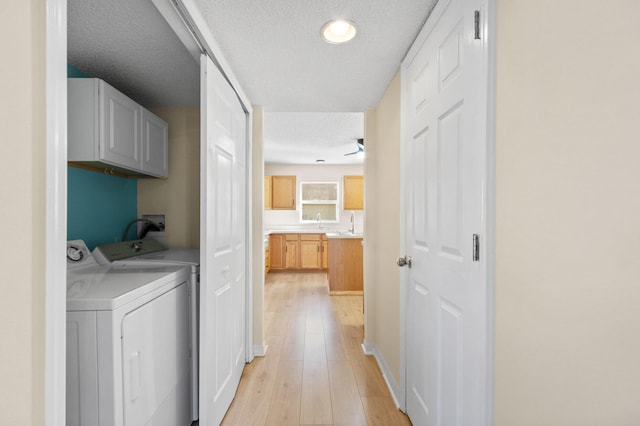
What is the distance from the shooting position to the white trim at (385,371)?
6.19 feet

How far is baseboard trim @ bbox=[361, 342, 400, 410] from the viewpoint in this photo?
1.91m

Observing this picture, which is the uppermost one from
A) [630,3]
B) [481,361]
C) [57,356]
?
[630,3]

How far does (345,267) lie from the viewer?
14.6 ft

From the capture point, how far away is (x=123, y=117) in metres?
1.88

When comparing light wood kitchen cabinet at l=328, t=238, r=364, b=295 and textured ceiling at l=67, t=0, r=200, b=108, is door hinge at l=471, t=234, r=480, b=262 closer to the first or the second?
textured ceiling at l=67, t=0, r=200, b=108

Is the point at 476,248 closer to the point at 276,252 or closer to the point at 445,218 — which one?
the point at 445,218

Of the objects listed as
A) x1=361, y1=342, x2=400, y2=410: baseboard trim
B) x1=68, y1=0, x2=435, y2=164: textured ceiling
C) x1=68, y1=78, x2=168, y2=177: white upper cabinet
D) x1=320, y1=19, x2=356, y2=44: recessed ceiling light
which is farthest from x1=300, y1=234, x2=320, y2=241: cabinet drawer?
x1=320, y1=19, x2=356, y2=44: recessed ceiling light

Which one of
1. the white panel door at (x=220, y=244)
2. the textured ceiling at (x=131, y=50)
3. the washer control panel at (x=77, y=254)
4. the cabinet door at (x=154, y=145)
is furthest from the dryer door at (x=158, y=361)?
the textured ceiling at (x=131, y=50)

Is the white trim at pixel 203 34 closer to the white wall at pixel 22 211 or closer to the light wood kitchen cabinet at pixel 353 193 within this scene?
the white wall at pixel 22 211

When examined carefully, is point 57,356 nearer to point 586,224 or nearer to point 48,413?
point 48,413

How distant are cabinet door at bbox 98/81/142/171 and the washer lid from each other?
696 mm

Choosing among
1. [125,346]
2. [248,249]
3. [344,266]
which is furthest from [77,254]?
[344,266]

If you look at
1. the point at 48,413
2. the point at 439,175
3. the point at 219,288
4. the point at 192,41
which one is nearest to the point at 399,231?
the point at 439,175

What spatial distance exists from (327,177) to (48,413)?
6.12 metres
